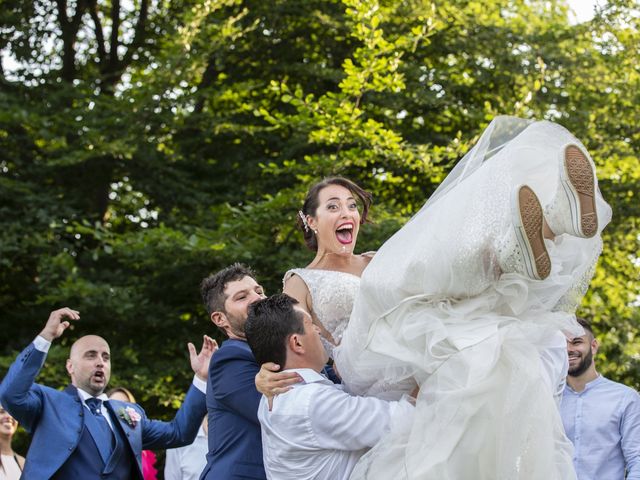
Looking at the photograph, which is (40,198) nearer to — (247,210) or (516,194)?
(247,210)

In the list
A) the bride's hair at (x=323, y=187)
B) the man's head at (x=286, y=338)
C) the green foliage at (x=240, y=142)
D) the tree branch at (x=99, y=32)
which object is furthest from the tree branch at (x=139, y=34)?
the man's head at (x=286, y=338)

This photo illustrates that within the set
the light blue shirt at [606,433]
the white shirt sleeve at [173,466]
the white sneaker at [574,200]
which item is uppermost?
the white sneaker at [574,200]

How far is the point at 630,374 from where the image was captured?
11586mm

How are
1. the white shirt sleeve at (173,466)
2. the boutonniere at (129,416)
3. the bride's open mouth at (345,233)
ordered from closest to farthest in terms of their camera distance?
the bride's open mouth at (345,233) < the boutonniere at (129,416) < the white shirt sleeve at (173,466)

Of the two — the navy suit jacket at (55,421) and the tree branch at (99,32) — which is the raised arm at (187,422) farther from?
the tree branch at (99,32)

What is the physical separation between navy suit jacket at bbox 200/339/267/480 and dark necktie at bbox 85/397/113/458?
1.79m

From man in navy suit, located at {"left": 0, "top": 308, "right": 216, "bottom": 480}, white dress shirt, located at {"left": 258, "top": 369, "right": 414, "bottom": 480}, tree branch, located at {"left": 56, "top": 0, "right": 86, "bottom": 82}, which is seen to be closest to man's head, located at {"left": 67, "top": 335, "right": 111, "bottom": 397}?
man in navy suit, located at {"left": 0, "top": 308, "right": 216, "bottom": 480}

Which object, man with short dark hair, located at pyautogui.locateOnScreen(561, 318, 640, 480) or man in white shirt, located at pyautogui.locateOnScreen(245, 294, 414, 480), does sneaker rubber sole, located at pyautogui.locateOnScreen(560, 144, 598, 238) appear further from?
man with short dark hair, located at pyautogui.locateOnScreen(561, 318, 640, 480)

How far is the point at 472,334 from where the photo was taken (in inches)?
129

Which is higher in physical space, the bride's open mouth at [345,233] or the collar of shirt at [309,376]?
the bride's open mouth at [345,233]

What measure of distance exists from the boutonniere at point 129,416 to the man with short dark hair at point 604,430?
2.56m

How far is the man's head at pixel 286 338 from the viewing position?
3.65 m

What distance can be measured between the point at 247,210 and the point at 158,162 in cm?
176

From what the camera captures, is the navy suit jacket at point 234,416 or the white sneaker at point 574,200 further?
the navy suit jacket at point 234,416
